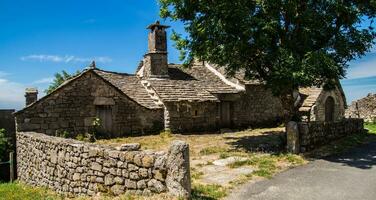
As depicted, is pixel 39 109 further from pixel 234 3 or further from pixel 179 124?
pixel 234 3

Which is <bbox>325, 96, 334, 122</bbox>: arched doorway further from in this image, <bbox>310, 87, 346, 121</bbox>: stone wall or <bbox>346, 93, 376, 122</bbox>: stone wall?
<bbox>346, 93, 376, 122</bbox>: stone wall

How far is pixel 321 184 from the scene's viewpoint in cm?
951

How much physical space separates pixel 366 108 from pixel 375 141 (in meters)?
15.4

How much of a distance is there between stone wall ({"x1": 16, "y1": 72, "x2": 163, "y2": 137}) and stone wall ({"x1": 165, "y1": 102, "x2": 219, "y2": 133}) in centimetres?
72

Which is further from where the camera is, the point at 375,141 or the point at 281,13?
the point at 375,141

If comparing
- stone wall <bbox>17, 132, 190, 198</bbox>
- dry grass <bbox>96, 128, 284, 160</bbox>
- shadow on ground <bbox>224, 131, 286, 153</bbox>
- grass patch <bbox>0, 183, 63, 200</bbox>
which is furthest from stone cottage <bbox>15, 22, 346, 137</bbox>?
stone wall <bbox>17, 132, 190, 198</bbox>

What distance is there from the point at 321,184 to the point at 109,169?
544 centimetres

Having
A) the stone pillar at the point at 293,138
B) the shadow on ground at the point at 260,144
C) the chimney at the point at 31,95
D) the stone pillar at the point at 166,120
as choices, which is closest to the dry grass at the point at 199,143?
the shadow on ground at the point at 260,144

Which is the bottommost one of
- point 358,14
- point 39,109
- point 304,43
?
point 39,109

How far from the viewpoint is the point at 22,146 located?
620 inches

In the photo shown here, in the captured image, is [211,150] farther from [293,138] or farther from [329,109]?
[329,109]

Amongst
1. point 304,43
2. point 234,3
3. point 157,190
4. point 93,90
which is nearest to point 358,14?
point 304,43

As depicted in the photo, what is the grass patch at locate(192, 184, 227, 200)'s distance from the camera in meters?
8.14

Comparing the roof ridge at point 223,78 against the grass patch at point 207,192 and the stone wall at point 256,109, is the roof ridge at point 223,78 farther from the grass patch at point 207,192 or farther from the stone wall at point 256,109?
the grass patch at point 207,192
